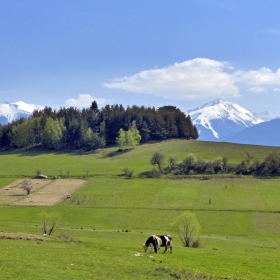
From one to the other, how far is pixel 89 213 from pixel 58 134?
4438 inches

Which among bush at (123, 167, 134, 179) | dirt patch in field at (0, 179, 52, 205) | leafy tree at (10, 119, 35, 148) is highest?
leafy tree at (10, 119, 35, 148)

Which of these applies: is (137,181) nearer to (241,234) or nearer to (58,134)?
(241,234)

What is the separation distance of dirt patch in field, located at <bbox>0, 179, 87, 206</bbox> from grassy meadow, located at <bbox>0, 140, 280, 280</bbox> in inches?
143

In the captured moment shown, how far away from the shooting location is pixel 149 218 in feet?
244

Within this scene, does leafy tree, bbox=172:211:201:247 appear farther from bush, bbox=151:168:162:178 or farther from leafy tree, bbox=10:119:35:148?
leafy tree, bbox=10:119:35:148

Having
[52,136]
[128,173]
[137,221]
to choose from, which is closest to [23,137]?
[52,136]

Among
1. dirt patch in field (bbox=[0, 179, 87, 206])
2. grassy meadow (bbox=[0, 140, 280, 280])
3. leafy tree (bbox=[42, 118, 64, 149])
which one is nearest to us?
grassy meadow (bbox=[0, 140, 280, 280])

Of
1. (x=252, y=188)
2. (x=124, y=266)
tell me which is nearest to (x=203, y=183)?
(x=252, y=188)

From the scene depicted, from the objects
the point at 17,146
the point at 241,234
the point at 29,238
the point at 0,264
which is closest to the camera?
the point at 0,264

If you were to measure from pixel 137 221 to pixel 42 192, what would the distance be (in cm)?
4037

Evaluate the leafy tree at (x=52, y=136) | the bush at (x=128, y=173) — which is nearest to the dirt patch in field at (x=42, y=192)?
the bush at (x=128, y=173)

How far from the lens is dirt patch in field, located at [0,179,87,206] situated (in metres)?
90.6

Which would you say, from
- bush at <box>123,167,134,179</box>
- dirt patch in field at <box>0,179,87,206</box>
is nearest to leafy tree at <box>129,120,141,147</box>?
bush at <box>123,167,134,179</box>

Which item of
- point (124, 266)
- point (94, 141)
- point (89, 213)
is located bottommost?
point (89, 213)
